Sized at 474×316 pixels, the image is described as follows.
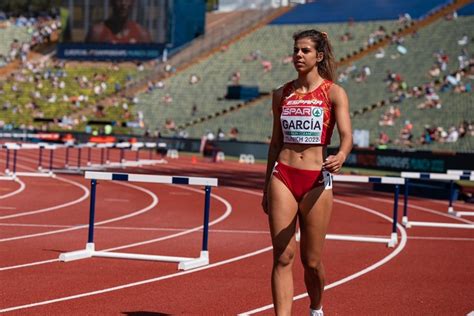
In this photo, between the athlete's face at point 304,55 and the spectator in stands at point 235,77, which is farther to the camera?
the spectator in stands at point 235,77

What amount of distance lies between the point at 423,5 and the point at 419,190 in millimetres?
25999

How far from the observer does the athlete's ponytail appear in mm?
6363

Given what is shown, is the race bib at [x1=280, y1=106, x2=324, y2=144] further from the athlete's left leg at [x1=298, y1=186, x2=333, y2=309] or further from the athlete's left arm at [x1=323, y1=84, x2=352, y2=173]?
the athlete's left leg at [x1=298, y1=186, x2=333, y2=309]

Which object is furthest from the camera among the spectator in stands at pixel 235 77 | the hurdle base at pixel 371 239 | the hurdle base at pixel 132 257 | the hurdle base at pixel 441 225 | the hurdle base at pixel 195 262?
the spectator in stands at pixel 235 77

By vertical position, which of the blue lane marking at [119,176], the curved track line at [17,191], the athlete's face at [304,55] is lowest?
the curved track line at [17,191]

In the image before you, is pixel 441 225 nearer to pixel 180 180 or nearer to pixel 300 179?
pixel 180 180

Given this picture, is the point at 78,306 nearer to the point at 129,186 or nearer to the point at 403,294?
the point at 403,294

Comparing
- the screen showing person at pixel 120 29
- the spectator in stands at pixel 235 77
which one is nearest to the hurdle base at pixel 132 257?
the spectator in stands at pixel 235 77

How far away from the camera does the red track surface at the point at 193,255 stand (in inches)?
326

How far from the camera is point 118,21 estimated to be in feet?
185

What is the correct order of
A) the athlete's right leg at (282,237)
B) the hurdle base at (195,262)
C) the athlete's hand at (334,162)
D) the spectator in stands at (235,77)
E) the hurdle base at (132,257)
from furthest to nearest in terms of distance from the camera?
the spectator in stands at (235,77), the hurdle base at (132,257), the hurdle base at (195,262), the athlete's right leg at (282,237), the athlete's hand at (334,162)

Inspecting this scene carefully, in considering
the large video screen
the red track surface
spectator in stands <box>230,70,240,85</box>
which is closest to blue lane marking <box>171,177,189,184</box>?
the red track surface

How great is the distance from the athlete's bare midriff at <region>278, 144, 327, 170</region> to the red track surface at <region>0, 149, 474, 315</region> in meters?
2.00

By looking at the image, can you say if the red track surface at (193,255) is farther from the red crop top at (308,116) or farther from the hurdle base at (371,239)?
the red crop top at (308,116)
